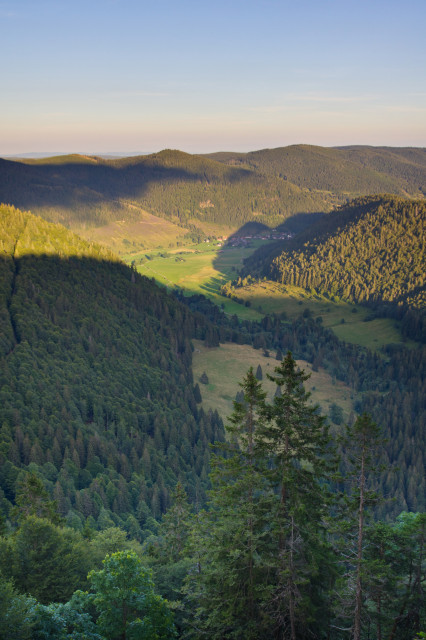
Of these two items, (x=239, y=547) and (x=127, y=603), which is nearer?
(x=127, y=603)

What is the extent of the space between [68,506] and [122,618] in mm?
62945

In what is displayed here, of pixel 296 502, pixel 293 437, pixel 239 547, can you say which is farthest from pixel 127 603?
pixel 293 437

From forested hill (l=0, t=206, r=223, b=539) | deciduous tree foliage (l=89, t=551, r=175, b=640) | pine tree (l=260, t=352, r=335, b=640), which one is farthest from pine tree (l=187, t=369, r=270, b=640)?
forested hill (l=0, t=206, r=223, b=539)

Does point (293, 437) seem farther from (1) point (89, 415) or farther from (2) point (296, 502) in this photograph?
(1) point (89, 415)

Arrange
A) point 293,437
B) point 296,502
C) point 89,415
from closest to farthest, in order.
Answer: point 296,502
point 293,437
point 89,415

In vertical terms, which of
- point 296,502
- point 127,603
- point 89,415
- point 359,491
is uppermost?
point 359,491

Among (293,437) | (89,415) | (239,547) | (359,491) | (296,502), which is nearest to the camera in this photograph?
(359,491)

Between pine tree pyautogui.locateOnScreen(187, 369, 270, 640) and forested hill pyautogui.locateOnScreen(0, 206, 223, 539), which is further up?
pine tree pyautogui.locateOnScreen(187, 369, 270, 640)

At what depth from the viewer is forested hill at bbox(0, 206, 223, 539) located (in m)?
108

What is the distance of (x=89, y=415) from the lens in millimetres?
148500

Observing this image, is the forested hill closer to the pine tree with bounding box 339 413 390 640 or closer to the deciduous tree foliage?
the deciduous tree foliage

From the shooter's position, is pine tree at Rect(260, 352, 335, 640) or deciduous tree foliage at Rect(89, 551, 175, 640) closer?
pine tree at Rect(260, 352, 335, 640)

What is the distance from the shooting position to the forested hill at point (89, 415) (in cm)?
10819

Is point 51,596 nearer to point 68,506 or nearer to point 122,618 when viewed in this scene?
point 122,618
